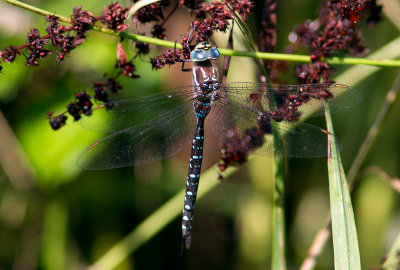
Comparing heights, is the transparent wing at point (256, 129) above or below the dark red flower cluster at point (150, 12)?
below

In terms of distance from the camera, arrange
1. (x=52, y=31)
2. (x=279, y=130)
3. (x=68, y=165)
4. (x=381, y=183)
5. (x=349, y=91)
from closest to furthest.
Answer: (x=52, y=31)
(x=349, y=91)
(x=279, y=130)
(x=68, y=165)
(x=381, y=183)

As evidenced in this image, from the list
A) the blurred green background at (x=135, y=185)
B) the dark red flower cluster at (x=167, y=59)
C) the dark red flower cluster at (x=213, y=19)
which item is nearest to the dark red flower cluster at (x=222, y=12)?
the dark red flower cluster at (x=213, y=19)

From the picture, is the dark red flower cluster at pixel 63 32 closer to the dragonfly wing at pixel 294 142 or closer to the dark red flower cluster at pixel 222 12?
the dark red flower cluster at pixel 222 12

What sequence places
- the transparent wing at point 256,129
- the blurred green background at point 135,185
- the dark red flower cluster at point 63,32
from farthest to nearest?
the blurred green background at point 135,185 → the transparent wing at point 256,129 → the dark red flower cluster at point 63,32

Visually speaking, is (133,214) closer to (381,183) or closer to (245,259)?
(245,259)

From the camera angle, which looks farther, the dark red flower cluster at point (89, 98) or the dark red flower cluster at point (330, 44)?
the dark red flower cluster at point (89, 98)

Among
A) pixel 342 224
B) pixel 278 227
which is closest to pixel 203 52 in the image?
pixel 278 227

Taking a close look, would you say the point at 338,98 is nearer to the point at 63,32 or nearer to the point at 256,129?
the point at 256,129

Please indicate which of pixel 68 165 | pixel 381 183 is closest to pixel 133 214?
pixel 68 165
